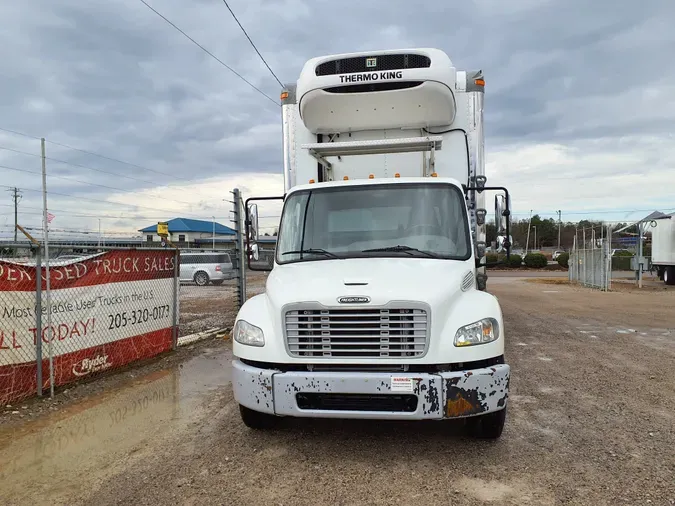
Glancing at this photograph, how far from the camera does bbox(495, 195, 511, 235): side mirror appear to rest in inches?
230

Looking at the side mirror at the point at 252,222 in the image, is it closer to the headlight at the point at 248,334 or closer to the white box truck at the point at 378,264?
the white box truck at the point at 378,264

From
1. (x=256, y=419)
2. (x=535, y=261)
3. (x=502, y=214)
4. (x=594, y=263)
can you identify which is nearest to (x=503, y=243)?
(x=502, y=214)

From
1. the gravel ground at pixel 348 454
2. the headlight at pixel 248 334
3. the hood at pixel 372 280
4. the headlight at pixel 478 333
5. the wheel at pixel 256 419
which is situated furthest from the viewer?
the wheel at pixel 256 419

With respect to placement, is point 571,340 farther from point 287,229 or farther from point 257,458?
point 257,458

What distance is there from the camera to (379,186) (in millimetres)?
5301

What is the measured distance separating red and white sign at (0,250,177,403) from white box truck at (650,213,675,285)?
23.6 meters

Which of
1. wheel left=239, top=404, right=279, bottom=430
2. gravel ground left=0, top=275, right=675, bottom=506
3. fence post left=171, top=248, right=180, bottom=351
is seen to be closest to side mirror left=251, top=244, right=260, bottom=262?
gravel ground left=0, top=275, right=675, bottom=506

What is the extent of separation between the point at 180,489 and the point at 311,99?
15.2 ft

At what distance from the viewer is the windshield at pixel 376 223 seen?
496cm

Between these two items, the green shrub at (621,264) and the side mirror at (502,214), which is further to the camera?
the green shrub at (621,264)

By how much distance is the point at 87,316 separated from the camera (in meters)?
6.39

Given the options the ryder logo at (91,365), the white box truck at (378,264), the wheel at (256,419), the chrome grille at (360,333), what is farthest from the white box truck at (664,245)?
the ryder logo at (91,365)

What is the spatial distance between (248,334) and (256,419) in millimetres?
839

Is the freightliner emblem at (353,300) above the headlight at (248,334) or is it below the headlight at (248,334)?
above
